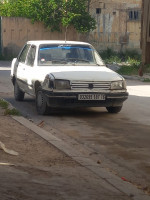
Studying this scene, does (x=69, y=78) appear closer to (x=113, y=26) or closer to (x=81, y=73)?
(x=81, y=73)

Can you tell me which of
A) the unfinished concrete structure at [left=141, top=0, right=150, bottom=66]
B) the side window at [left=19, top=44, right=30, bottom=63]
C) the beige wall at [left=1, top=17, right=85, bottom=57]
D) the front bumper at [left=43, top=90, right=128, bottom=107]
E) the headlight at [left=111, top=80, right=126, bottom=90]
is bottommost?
the beige wall at [left=1, top=17, right=85, bottom=57]

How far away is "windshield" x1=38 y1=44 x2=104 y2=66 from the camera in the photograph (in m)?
14.4

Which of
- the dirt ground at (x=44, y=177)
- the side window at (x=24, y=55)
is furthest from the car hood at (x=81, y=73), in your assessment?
the dirt ground at (x=44, y=177)

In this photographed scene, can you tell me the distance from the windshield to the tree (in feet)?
72.5

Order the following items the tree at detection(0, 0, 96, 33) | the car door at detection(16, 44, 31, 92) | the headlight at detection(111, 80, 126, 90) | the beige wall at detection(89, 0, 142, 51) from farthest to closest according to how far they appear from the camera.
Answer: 1. the beige wall at detection(89, 0, 142, 51)
2. the tree at detection(0, 0, 96, 33)
3. the car door at detection(16, 44, 31, 92)
4. the headlight at detection(111, 80, 126, 90)

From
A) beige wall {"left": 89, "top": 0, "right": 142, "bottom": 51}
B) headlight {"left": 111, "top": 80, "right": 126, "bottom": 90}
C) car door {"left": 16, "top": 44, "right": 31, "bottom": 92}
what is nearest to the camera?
headlight {"left": 111, "top": 80, "right": 126, "bottom": 90}

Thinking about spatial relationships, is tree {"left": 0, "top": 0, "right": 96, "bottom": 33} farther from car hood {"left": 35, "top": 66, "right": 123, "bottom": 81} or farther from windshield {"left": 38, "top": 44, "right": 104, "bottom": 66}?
car hood {"left": 35, "top": 66, "right": 123, "bottom": 81}

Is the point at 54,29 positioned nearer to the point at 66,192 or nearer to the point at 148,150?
the point at 148,150

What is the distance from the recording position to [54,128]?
39.1 ft

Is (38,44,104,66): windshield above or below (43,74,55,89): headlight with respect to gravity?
above

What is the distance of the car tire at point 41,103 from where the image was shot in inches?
525

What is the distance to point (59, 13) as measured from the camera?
123 feet

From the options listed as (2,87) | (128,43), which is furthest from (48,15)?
(2,87)

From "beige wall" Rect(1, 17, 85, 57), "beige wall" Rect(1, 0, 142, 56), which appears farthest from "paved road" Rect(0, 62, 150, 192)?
"beige wall" Rect(1, 0, 142, 56)
